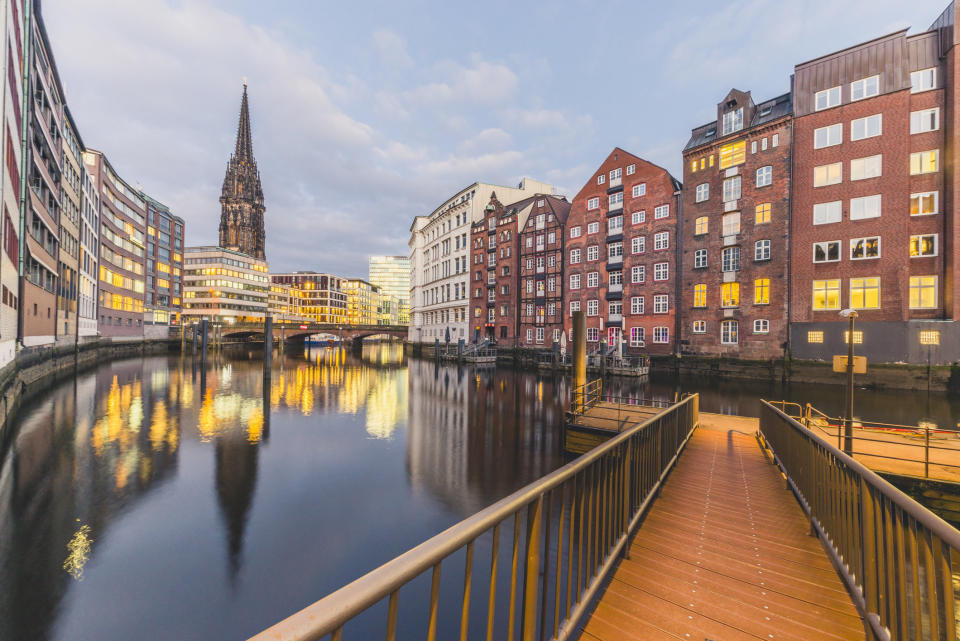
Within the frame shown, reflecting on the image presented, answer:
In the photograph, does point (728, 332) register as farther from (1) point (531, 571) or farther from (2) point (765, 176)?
(1) point (531, 571)

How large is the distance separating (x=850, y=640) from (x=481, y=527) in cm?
381

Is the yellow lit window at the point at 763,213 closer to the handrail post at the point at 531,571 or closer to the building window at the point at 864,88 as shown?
the building window at the point at 864,88

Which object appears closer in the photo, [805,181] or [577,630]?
[577,630]

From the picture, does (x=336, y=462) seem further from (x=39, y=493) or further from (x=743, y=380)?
(x=743, y=380)

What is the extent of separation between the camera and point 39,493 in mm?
11070

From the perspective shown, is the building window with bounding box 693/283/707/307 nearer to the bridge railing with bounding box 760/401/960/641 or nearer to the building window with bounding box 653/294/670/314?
the building window with bounding box 653/294/670/314

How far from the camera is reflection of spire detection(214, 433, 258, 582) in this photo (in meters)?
9.22

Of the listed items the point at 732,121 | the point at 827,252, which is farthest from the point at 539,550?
the point at 732,121

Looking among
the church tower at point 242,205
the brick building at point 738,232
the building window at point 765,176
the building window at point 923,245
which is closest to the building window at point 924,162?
the building window at point 923,245

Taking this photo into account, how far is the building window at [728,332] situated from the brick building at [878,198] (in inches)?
160

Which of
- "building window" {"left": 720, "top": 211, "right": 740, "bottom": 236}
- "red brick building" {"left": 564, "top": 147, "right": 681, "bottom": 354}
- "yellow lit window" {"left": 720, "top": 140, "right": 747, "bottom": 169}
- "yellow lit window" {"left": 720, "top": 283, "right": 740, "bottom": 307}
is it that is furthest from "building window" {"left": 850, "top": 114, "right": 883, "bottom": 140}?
"yellow lit window" {"left": 720, "top": 283, "right": 740, "bottom": 307}

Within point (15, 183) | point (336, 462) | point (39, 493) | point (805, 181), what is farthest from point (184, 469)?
point (805, 181)

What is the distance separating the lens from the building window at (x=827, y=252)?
29.6 meters

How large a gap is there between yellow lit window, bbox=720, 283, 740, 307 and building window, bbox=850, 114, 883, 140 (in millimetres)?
13001
